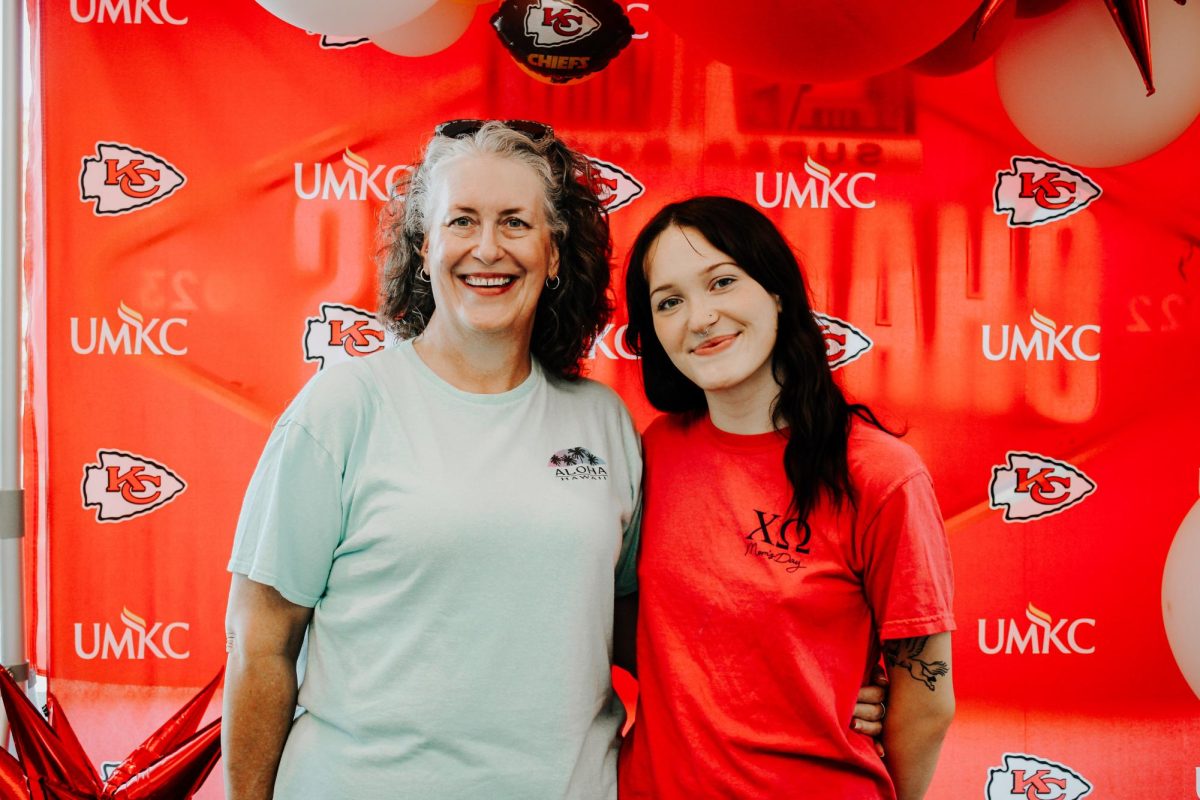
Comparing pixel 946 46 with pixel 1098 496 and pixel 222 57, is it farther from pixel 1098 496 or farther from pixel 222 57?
pixel 222 57

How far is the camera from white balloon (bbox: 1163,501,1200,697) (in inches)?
74.6

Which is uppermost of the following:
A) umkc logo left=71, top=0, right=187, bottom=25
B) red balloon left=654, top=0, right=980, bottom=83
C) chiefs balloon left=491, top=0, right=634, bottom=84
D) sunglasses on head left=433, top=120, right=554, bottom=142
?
umkc logo left=71, top=0, right=187, bottom=25

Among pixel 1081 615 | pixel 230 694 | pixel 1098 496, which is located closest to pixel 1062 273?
pixel 1098 496

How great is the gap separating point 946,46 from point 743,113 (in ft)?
2.51

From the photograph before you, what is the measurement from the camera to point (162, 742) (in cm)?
174

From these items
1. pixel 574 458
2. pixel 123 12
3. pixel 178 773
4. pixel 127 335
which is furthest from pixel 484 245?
pixel 123 12

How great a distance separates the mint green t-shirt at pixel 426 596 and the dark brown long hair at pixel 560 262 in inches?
9.7

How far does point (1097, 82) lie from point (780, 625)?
1423 mm

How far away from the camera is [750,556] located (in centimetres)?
126

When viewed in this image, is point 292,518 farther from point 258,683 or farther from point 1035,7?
point 1035,7

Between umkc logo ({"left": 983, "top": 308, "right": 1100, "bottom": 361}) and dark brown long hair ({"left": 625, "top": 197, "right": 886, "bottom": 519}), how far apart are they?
1397 millimetres

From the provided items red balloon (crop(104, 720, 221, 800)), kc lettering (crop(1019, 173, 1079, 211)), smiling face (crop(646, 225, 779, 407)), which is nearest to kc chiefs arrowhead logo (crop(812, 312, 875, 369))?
kc lettering (crop(1019, 173, 1079, 211))

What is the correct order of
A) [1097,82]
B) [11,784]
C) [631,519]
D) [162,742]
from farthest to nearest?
1. [1097,82]
2. [162,742]
3. [11,784]
4. [631,519]

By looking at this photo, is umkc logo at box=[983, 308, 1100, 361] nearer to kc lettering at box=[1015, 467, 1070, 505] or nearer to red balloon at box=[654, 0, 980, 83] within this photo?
kc lettering at box=[1015, 467, 1070, 505]
